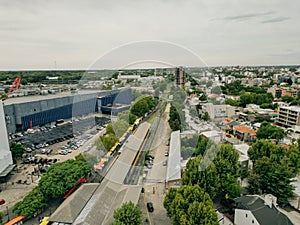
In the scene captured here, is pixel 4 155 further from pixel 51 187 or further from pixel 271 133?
pixel 271 133

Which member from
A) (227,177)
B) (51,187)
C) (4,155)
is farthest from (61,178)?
(227,177)

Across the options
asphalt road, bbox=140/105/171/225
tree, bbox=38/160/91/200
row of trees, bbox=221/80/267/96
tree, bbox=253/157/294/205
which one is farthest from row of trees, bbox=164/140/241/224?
row of trees, bbox=221/80/267/96

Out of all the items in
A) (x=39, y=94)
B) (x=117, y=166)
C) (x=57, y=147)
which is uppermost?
(x=39, y=94)

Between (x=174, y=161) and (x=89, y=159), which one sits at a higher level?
(x=89, y=159)

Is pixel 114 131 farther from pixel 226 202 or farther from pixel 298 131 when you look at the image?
pixel 298 131

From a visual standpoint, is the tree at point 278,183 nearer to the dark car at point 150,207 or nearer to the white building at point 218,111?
the dark car at point 150,207

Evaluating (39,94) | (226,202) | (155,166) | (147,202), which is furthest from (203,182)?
(39,94)

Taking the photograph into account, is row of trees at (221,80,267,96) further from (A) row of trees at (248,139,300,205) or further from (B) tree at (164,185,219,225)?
(B) tree at (164,185,219,225)

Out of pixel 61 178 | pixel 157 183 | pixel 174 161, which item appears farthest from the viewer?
pixel 174 161
